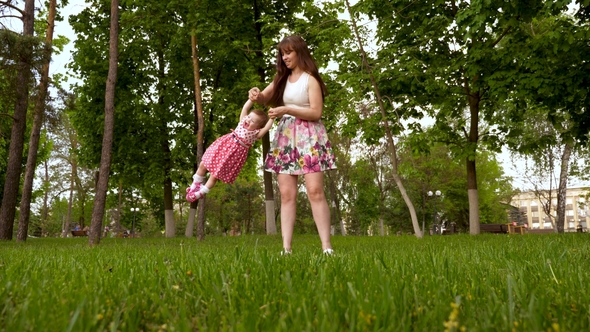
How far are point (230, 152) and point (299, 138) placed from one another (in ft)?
3.77

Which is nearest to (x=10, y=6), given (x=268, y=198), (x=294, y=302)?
(x=268, y=198)

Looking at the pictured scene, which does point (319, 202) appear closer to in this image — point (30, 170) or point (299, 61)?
point (299, 61)

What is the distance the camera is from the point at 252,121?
5.87 m

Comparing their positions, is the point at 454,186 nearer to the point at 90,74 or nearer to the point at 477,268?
the point at 90,74

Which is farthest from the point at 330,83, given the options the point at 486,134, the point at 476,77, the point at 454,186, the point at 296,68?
the point at 454,186

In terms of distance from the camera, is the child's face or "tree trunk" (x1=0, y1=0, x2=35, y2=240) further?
"tree trunk" (x1=0, y1=0, x2=35, y2=240)

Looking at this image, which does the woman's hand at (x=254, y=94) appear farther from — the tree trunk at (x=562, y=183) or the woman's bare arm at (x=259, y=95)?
the tree trunk at (x=562, y=183)

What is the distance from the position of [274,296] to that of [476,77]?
1483 centimetres

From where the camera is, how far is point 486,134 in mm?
17766

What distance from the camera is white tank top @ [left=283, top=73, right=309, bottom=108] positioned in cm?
528

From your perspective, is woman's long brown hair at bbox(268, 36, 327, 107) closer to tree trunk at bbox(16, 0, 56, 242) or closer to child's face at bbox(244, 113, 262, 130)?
child's face at bbox(244, 113, 262, 130)

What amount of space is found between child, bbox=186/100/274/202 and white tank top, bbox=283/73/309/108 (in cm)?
68

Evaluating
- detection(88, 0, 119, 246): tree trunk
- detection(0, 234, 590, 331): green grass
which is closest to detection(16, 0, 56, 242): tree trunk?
detection(88, 0, 119, 246): tree trunk

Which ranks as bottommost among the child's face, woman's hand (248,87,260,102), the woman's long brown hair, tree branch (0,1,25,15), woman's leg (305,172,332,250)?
woman's leg (305,172,332,250)
